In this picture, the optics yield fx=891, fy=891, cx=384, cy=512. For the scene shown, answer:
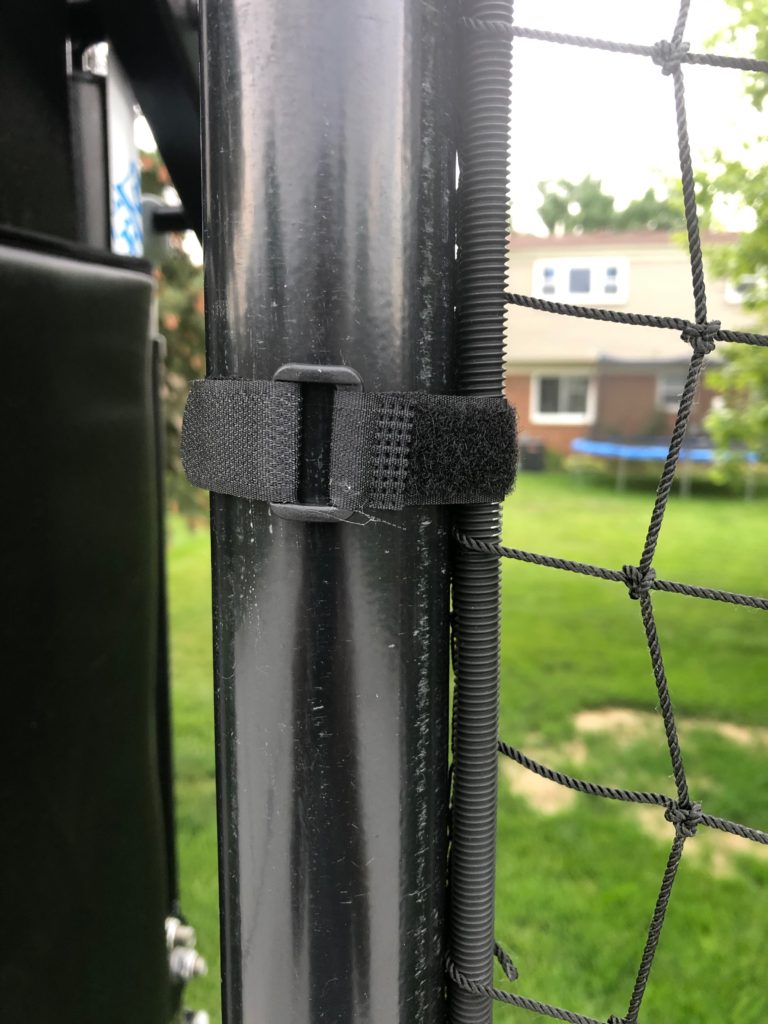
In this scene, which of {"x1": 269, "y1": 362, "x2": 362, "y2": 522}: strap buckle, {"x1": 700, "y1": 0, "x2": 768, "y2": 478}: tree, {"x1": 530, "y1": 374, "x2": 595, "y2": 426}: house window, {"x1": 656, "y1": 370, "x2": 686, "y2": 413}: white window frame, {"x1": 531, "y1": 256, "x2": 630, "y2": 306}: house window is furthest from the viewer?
{"x1": 530, "y1": 374, "x2": 595, "y2": 426}: house window

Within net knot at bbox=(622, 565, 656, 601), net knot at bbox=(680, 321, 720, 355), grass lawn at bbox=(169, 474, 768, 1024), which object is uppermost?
net knot at bbox=(680, 321, 720, 355)

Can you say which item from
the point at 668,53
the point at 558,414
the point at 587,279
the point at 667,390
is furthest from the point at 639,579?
the point at 558,414

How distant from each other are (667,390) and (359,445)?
14901 mm

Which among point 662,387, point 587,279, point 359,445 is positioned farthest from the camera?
point 662,387

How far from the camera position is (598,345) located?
15.5m

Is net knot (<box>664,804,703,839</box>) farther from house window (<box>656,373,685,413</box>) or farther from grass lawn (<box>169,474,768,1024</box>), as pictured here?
house window (<box>656,373,685,413</box>)

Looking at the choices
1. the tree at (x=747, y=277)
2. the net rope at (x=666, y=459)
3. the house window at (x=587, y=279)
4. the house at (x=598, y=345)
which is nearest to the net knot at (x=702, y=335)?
the net rope at (x=666, y=459)

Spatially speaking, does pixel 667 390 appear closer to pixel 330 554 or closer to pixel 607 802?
pixel 607 802

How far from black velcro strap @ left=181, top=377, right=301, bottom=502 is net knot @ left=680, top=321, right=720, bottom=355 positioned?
1.21 feet

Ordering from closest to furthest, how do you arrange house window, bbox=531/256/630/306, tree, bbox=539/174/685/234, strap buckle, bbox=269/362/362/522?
strap buckle, bbox=269/362/362/522
house window, bbox=531/256/630/306
tree, bbox=539/174/685/234

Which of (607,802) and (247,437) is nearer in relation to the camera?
(247,437)

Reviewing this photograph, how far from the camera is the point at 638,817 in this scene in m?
2.99

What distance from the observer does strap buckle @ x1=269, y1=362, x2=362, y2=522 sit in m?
0.57

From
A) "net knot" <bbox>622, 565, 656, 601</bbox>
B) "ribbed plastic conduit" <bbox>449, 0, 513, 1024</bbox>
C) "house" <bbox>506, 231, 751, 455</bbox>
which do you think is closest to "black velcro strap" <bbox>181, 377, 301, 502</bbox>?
"ribbed plastic conduit" <bbox>449, 0, 513, 1024</bbox>
